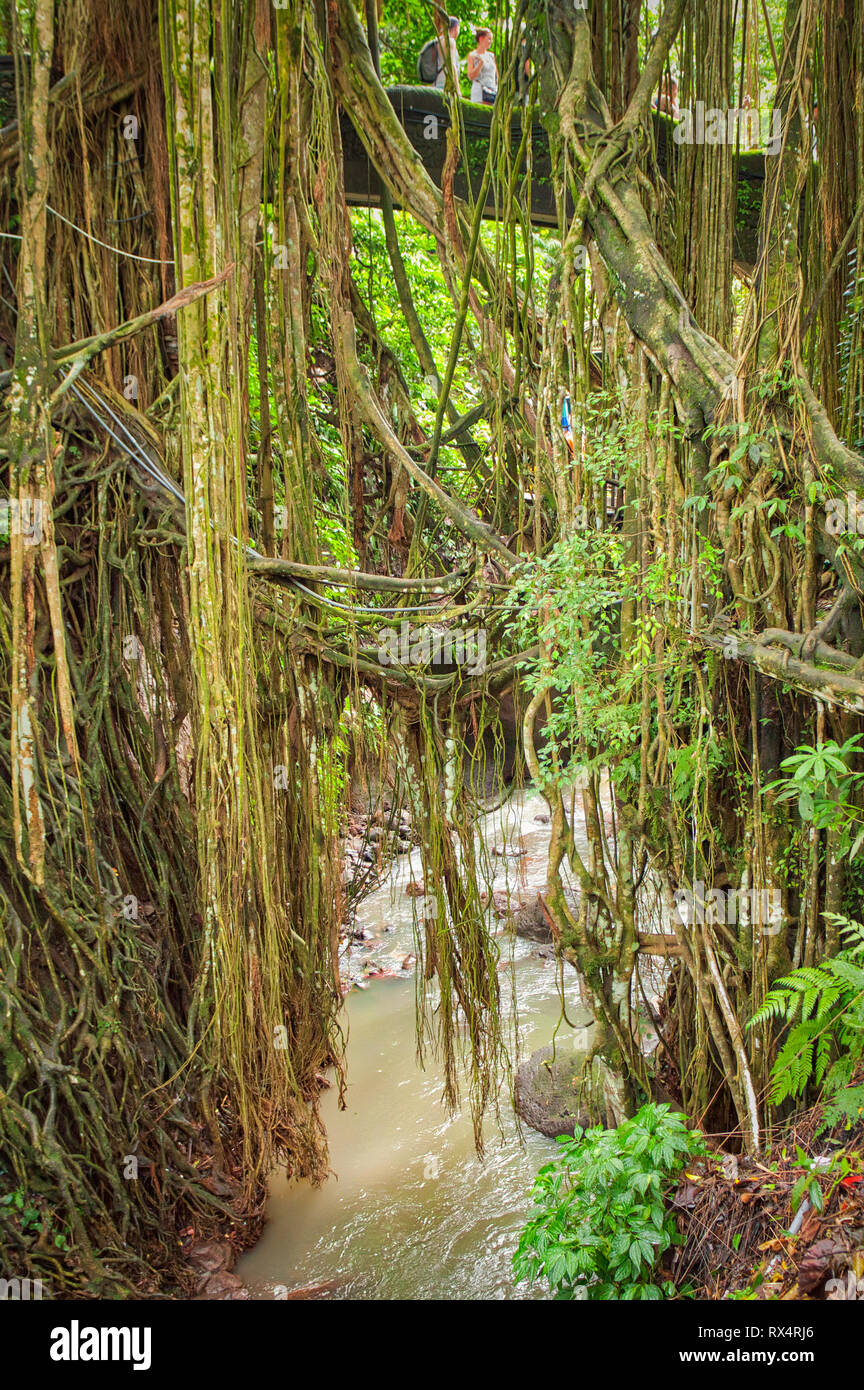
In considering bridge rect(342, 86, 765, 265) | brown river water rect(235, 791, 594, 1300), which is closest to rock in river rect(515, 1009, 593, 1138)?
brown river water rect(235, 791, 594, 1300)

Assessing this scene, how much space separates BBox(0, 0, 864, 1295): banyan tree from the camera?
1995mm

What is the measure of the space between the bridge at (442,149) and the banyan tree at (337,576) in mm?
654

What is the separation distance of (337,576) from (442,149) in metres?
2.11

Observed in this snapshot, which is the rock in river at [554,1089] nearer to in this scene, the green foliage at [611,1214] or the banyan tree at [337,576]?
the banyan tree at [337,576]

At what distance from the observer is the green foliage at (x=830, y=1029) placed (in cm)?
189

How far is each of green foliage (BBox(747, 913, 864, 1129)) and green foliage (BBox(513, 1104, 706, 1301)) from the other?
0.31 meters

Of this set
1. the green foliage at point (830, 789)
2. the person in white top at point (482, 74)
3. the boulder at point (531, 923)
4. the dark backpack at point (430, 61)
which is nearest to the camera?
the green foliage at point (830, 789)

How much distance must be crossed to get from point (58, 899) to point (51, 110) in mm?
2217

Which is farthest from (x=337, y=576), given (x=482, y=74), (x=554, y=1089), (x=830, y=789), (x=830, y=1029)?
(x=482, y=74)

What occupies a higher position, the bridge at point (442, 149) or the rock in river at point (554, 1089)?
the bridge at point (442, 149)

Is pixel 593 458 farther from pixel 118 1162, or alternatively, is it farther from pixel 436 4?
pixel 118 1162

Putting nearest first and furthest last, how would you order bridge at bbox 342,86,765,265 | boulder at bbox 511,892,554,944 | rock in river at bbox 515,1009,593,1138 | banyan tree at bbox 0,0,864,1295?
banyan tree at bbox 0,0,864,1295, bridge at bbox 342,86,765,265, rock in river at bbox 515,1009,593,1138, boulder at bbox 511,892,554,944

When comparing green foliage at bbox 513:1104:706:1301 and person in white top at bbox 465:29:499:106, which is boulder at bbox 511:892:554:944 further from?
person in white top at bbox 465:29:499:106

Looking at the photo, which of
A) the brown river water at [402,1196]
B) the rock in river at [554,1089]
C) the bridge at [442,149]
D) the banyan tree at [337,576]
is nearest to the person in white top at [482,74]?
the bridge at [442,149]
